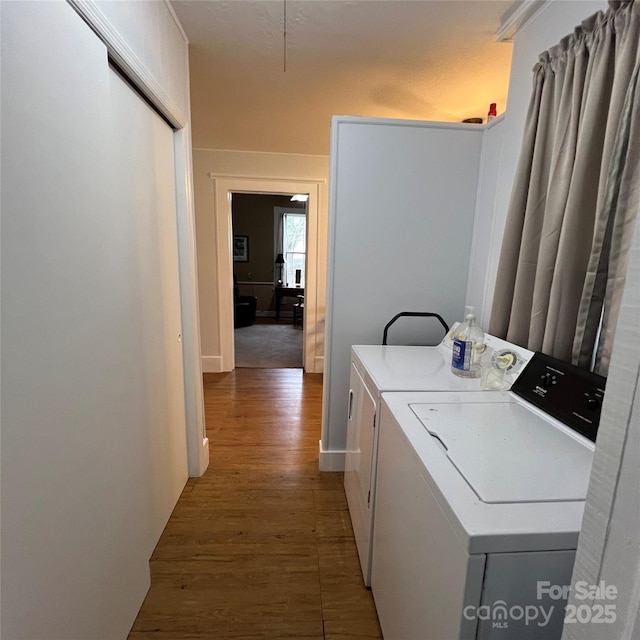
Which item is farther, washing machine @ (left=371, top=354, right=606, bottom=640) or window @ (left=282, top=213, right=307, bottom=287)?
window @ (left=282, top=213, right=307, bottom=287)

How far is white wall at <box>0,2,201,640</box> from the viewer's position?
0.70 metres

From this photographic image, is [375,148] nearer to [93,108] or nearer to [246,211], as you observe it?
[93,108]

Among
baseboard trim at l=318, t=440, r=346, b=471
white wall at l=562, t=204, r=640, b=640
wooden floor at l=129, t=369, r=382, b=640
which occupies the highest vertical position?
white wall at l=562, t=204, r=640, b=640

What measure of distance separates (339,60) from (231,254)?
7.54ft

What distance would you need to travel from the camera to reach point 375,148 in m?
1.90

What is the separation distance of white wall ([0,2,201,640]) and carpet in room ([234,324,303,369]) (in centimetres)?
296

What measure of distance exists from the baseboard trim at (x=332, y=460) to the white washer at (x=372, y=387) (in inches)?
12.2

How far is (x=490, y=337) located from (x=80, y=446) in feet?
5.32

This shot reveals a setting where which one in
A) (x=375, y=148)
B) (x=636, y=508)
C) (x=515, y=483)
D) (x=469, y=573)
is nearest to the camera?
(x=636, y=508)

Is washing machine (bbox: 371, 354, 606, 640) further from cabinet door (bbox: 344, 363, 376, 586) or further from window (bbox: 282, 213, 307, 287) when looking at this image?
window (bbox: 282, 213, 307, 287)

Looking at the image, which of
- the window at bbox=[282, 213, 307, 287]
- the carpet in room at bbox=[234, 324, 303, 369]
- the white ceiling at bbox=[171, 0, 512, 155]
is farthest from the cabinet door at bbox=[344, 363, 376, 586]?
the window at bbox=[282, 213, 307, 287]

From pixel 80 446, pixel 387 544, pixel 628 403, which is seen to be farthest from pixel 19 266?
pixel 387 544

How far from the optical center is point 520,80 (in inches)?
64.3

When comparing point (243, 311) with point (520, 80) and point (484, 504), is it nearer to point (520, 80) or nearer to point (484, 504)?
point (520, 80)
